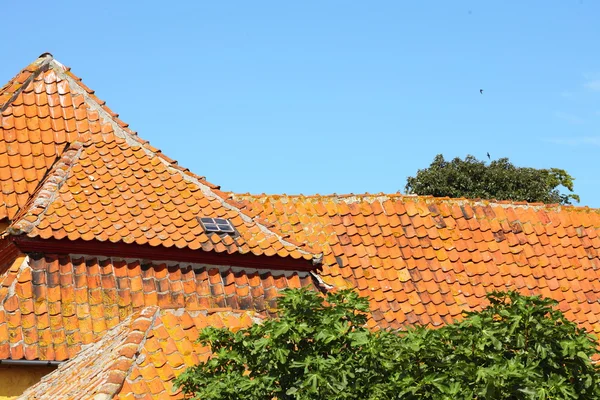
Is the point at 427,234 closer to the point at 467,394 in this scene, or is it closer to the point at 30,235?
the point at 30,235

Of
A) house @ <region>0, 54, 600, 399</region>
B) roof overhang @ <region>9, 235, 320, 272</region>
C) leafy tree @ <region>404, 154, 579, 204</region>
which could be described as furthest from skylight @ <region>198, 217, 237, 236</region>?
leafy tree @ <region>404, 154, 579, 204</region>

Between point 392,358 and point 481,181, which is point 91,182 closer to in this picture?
point 392,358

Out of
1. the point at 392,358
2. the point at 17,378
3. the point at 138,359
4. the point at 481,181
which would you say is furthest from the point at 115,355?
the point at 481,181

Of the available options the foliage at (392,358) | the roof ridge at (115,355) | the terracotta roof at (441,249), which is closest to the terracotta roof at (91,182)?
the roof ridge at (115,355)

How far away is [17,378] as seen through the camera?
50.5 feet

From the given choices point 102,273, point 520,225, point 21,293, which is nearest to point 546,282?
point 520,225

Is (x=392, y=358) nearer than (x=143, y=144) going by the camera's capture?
Yes

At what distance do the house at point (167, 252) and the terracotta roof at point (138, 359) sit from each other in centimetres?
3

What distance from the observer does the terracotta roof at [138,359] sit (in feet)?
44.2

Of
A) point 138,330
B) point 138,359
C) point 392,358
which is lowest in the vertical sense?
point 392,358

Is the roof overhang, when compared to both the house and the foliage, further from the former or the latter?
the foliage

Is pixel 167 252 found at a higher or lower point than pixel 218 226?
lower

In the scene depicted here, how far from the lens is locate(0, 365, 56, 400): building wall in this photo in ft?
50.0

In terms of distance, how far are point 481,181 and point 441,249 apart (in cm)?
1770
